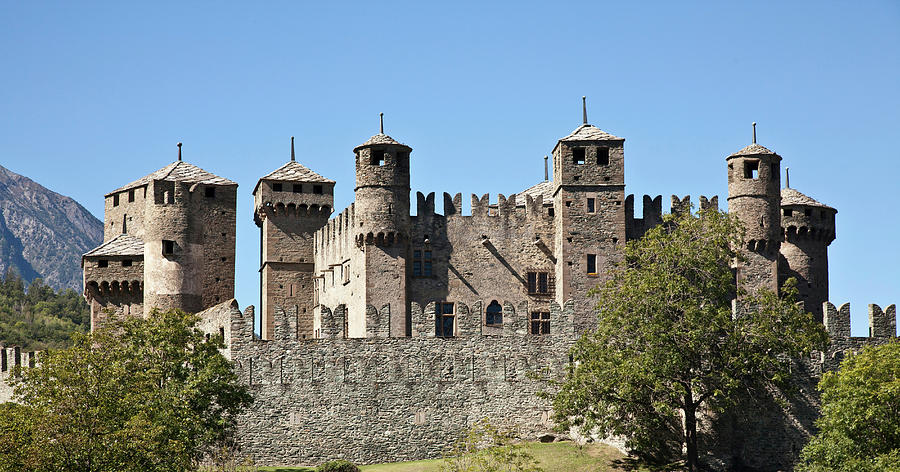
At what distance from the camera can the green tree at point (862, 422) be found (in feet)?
147

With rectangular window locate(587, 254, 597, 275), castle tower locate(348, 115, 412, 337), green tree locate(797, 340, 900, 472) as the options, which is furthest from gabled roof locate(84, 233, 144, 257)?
green tree locate(797, 340, 900, 472)

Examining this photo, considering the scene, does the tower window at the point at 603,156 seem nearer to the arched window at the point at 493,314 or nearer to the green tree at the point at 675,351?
the arched window at the point at 493,314

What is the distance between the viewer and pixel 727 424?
50.6 meters

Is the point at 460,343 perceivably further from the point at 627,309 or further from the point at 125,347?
the point at 125,347

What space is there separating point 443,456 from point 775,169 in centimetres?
2422

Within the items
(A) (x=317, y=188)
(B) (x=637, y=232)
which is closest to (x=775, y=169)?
(B) (x=637, y=232)

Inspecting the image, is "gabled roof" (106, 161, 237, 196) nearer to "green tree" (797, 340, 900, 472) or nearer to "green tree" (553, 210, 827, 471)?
"green tree" (553, 210, 827, 471)

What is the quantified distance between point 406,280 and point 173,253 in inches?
480

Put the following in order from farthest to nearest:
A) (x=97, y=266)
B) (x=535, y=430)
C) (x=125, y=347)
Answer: (x=97, y=266), (x=535, y=430), (x=125, y=347)

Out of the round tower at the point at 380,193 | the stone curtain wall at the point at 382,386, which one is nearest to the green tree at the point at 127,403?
the stone curtain wall at the point at 382,386

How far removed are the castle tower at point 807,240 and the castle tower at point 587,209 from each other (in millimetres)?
13878

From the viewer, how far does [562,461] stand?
1957 inches

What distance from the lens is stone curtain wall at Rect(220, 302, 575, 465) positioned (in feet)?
173

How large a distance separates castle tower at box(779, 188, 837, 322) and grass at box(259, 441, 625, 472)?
24.6 meters
